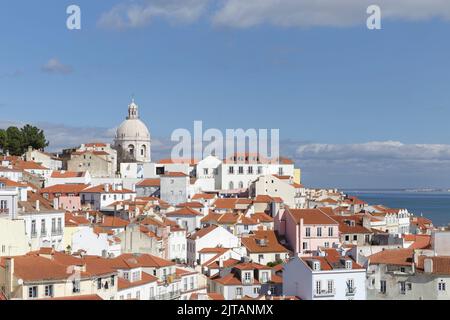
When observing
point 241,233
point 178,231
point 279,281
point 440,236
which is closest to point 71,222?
point 178,231

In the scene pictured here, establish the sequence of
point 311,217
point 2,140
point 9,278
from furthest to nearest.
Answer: point 2,140, point 311,217, point 9,278

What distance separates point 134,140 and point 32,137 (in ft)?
44.0

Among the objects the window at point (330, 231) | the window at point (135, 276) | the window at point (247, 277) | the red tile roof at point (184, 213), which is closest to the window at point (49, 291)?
the window at point (135, 276)

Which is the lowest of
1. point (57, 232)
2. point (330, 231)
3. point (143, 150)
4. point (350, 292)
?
point (350, 292)

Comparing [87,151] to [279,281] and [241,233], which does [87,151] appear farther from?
[279,281]

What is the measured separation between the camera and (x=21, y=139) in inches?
2832

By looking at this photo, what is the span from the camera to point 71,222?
111ft

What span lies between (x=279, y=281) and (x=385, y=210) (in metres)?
33.1

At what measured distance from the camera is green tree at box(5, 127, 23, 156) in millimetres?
70688

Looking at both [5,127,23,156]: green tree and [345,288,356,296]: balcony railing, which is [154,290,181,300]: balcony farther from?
[5,127,23,156]: green tree

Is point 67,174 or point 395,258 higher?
point 67,174

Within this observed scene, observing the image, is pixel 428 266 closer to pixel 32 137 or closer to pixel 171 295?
pixel 171 295

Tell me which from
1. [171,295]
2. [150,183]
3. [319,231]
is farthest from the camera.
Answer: [150,183]

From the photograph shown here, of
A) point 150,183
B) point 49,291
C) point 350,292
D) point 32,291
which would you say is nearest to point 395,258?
point 350,292
